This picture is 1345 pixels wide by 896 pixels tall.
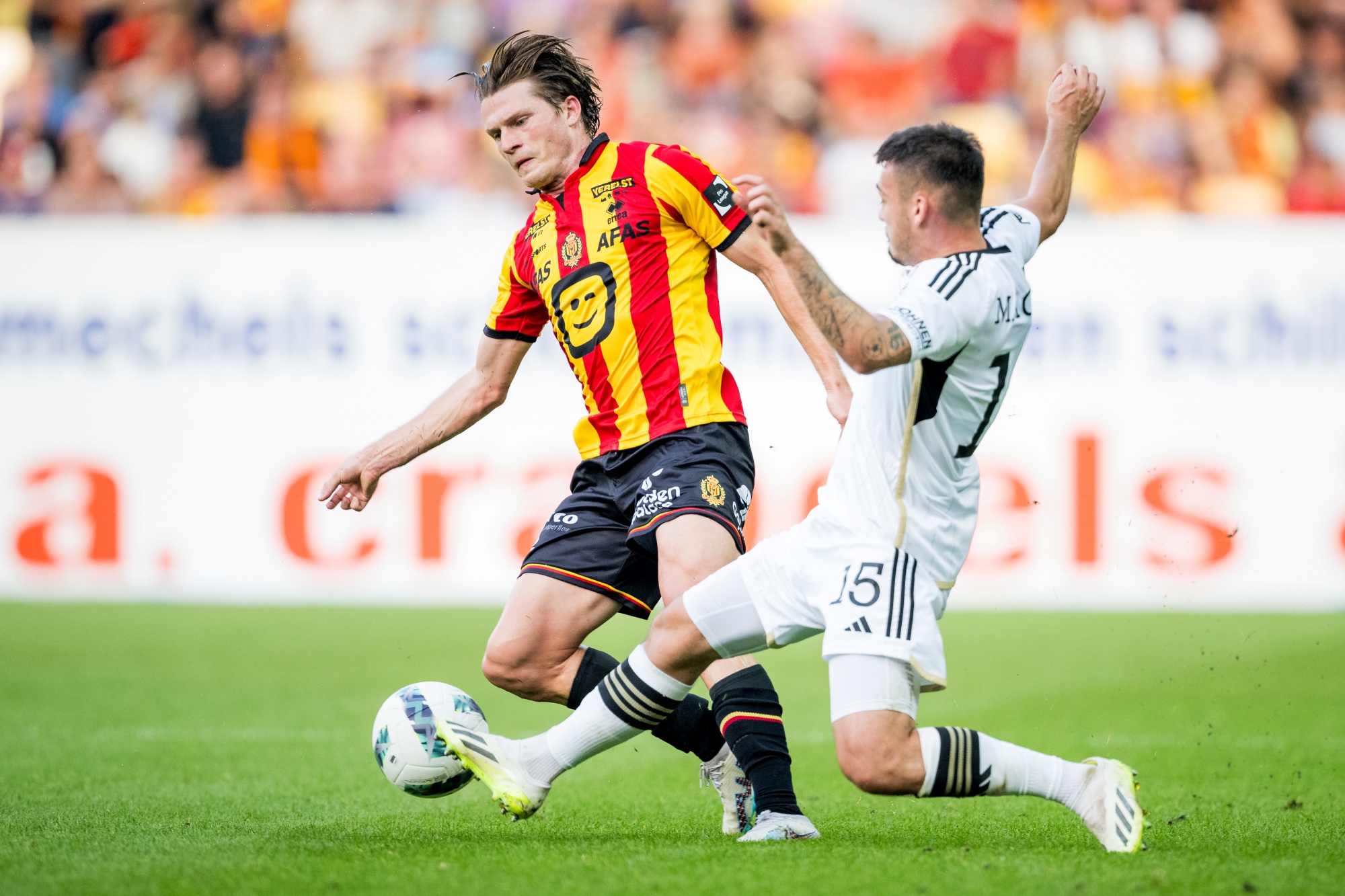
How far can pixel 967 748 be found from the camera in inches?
149

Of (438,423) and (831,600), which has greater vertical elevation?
(438,423)

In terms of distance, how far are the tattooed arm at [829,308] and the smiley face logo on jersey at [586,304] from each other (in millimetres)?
1066

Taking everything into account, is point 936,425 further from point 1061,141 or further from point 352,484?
point 352,484

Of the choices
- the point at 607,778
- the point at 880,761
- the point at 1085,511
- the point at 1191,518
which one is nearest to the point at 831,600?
the point at 880,761

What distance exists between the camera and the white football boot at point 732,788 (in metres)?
4.43

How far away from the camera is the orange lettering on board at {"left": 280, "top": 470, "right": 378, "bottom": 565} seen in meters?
10.8

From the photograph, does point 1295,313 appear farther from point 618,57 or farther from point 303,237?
point 303,237

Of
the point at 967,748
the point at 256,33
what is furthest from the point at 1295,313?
the point at 256,33

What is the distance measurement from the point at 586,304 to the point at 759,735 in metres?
1.44

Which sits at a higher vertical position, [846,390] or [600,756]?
[846,390]

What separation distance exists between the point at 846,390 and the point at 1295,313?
7805mm

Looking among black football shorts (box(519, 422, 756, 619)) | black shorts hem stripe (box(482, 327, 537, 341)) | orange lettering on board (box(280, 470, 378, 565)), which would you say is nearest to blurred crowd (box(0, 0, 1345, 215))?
orange lettering on board (box(280, 470, 378, 565))

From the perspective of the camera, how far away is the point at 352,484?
192 inches

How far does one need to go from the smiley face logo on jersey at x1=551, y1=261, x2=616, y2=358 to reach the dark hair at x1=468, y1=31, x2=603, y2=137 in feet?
1.83
